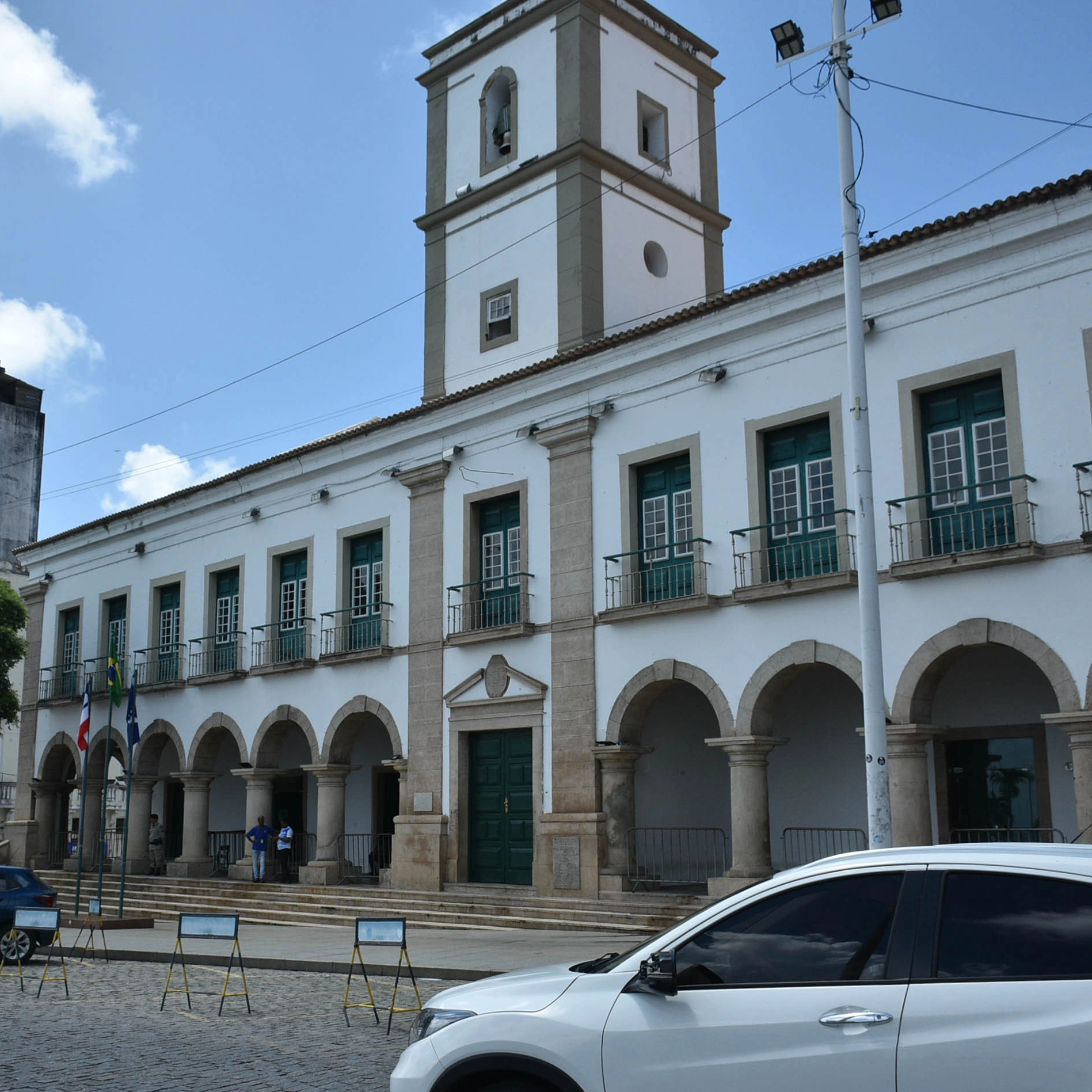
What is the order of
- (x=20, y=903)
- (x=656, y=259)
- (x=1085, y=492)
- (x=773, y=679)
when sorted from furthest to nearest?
(x=656, y=259) < (x=773, y=679) < (x=20, y=903) < (x=1085, y=492)

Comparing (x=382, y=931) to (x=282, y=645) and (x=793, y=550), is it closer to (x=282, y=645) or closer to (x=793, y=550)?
(x=793, y=550)

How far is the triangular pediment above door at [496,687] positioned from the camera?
20.4 metres

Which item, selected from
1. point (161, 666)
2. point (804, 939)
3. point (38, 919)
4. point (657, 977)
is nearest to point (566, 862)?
point (38, 919)

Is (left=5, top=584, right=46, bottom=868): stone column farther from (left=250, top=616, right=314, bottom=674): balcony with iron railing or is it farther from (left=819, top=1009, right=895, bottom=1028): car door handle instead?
(left=819, top=1009, right=895, bottom=1028): car door handle

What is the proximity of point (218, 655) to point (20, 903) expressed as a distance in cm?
1194

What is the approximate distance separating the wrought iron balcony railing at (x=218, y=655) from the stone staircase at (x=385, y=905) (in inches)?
164

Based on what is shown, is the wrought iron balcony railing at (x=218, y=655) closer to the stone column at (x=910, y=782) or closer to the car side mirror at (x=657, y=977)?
the stone column at (x=910, y=782)

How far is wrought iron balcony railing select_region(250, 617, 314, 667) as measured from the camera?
24.7 m

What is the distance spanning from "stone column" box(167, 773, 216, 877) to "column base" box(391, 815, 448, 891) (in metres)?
6.50

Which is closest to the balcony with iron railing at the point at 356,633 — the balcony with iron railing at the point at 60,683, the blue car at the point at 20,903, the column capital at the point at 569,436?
the column capital at the point at 569,436

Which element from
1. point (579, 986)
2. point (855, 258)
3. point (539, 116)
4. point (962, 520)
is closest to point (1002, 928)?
point (579, 986)

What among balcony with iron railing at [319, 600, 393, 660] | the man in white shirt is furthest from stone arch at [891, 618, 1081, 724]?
the man in white shirt

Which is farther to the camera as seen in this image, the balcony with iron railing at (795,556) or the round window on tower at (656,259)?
the round window on tower at (656,259)

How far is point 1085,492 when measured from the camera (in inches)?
579
